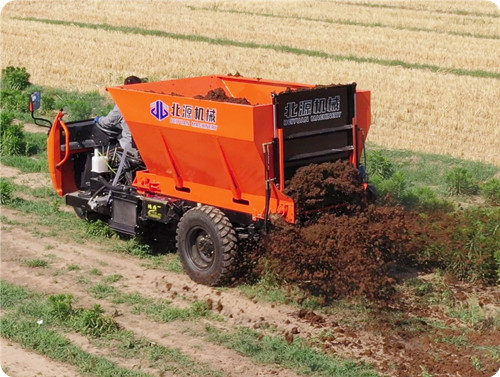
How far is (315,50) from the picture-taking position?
26.7 m

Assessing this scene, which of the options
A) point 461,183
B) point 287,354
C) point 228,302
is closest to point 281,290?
point 228,302

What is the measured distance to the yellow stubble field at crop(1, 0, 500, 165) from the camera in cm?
1814

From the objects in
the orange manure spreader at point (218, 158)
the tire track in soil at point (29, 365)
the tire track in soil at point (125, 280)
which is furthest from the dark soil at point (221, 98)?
the tire track in soil at point (29, 365)

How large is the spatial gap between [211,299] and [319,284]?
43.8 inches

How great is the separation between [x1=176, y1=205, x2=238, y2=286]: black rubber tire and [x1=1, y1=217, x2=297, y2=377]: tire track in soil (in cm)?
62

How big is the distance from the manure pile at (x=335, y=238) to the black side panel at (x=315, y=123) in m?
0.25

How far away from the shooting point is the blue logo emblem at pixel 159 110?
392 inches

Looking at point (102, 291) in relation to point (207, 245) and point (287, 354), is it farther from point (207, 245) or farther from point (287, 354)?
point (287, 354)

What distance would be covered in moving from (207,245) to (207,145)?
1.07 meters

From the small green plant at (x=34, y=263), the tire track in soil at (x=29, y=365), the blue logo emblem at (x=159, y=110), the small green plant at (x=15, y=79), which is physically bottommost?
the tire track in soil at (x=29, y=365)

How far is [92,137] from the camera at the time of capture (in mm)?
11750

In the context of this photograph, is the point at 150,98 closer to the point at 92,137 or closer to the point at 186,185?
the point at 186,185

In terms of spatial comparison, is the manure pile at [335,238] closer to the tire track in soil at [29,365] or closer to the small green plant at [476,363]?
the small green plant at [476,363]

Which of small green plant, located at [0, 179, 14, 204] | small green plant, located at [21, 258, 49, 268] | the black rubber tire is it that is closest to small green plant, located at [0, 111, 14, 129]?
small green plant, located at [0, 179, 14, 204]
